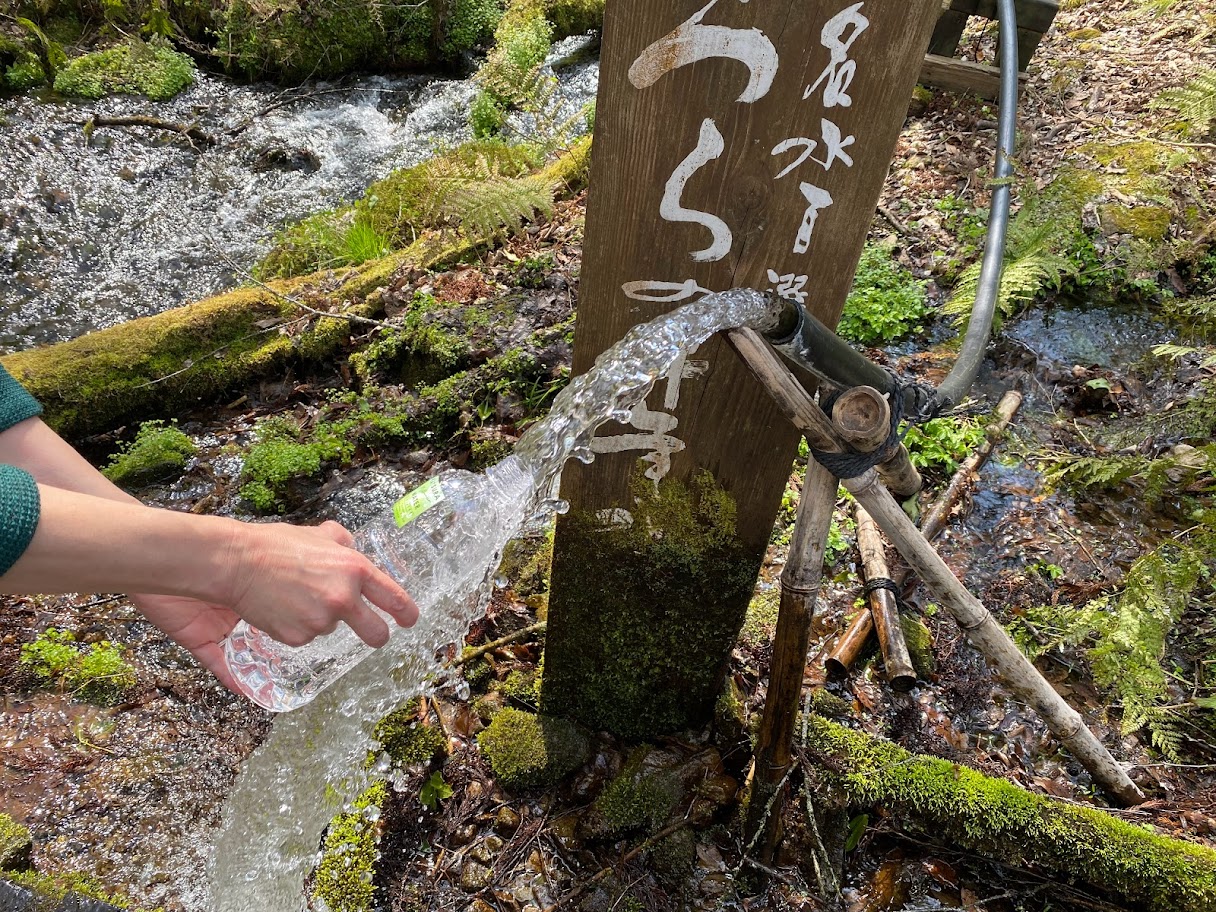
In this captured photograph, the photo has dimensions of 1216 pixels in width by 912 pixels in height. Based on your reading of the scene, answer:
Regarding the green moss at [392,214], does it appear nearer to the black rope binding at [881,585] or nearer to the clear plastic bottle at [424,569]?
the clear plastic bottle at [424,569]

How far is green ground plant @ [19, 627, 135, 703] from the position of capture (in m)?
2.91

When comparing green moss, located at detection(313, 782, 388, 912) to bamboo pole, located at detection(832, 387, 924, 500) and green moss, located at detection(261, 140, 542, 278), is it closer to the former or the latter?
bamboo pole, located at detection(832, 387, 924, 500)

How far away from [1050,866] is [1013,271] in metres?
2.93

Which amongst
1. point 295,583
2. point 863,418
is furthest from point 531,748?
point 863,418

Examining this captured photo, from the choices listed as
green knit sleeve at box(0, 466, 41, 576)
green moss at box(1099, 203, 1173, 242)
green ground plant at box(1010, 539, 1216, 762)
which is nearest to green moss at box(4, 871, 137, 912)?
green knit sleeve at box(0, 466, 41, 576)

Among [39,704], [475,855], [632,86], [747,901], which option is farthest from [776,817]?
[39,704]

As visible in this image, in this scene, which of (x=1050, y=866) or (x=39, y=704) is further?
(x=39, y=704)

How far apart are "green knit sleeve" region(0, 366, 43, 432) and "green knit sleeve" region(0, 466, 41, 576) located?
0.64 metres

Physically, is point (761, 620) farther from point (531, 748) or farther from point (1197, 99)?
point (1197, 99)

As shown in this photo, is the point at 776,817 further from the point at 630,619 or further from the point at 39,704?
the point at 39,704

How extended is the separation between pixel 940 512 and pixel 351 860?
2.72 meters

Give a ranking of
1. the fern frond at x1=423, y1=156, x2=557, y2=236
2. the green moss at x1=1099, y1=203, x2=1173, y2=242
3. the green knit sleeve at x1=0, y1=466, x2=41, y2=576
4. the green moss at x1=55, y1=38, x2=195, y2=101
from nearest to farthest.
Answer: the green knit sleeve at x1=0, y1=466, x2=41, y2=576 < the green moss at x1=1099, y1=203, x2=1173, y2=242 < the fern frond at x1=423, y1=156, x2=557, y2=236 < the green moss at x1=55, y1=38, x2=195, y2=101

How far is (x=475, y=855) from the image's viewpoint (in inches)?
92.1

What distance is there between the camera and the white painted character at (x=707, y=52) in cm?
138
